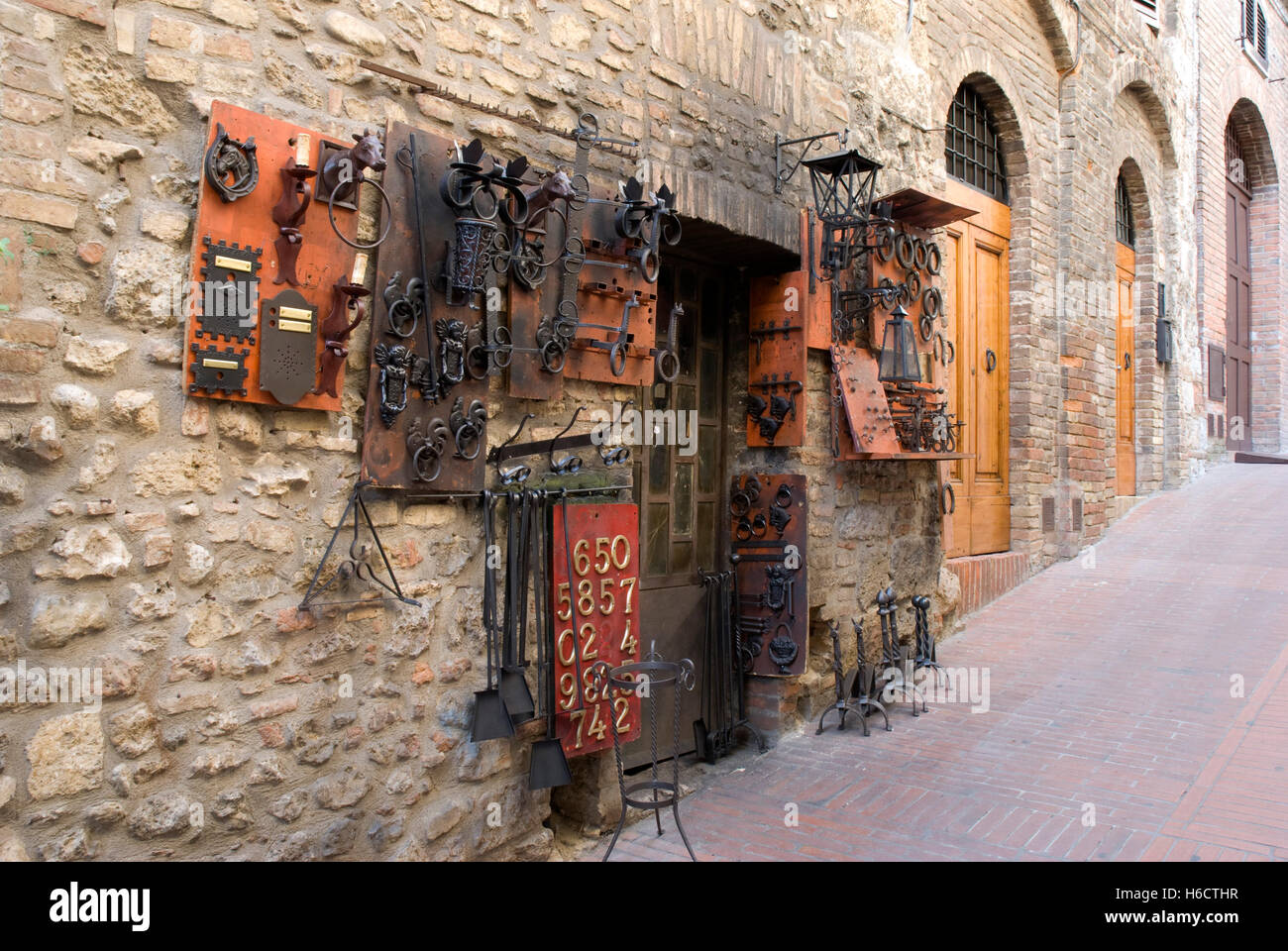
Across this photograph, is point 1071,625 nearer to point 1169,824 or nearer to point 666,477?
point 1169,824

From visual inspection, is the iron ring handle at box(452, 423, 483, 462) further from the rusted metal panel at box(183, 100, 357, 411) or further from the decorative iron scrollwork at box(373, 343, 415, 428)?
the rusted metal panel at box(183, 100, 357, 411)

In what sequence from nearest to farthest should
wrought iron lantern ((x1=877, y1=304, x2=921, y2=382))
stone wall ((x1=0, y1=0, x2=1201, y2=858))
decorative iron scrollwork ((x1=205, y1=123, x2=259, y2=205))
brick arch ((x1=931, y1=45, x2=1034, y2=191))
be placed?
stone wall ((x1=0, y1=0, x2=1201, y2=858))
decorative iron scrollwork ((x1=205, y1=123, x2=259, y2=205))
wrought iron lantern ((x1=877, y1=304, x2=921, y2=382))
brick arch ((x1=931, y1=45, x2=1034, y2=191))

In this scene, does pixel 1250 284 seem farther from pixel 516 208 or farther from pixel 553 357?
pixel 516 208

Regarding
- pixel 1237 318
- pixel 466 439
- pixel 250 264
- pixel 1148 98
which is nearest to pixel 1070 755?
pixel 466 439

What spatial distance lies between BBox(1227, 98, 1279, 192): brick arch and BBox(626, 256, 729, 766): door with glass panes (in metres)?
11.5

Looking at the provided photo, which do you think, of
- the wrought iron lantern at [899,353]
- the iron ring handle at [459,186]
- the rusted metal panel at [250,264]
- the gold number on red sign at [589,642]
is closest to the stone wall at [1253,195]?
the wrought iron lantern at [899,353]

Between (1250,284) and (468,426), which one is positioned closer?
(468,426)

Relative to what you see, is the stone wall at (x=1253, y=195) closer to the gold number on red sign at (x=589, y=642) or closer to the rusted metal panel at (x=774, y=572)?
the rusted metal panel at (x=774, y=572)

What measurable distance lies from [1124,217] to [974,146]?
12.1 ft

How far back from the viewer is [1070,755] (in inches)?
186

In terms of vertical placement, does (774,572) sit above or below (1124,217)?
below

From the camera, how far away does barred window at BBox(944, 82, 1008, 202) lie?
7.62 metres

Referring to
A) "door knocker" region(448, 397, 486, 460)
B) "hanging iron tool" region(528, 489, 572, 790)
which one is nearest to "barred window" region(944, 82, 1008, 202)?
"hanging iron tool" region(528, 489, 572, 790)

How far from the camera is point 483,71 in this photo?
3475mm
